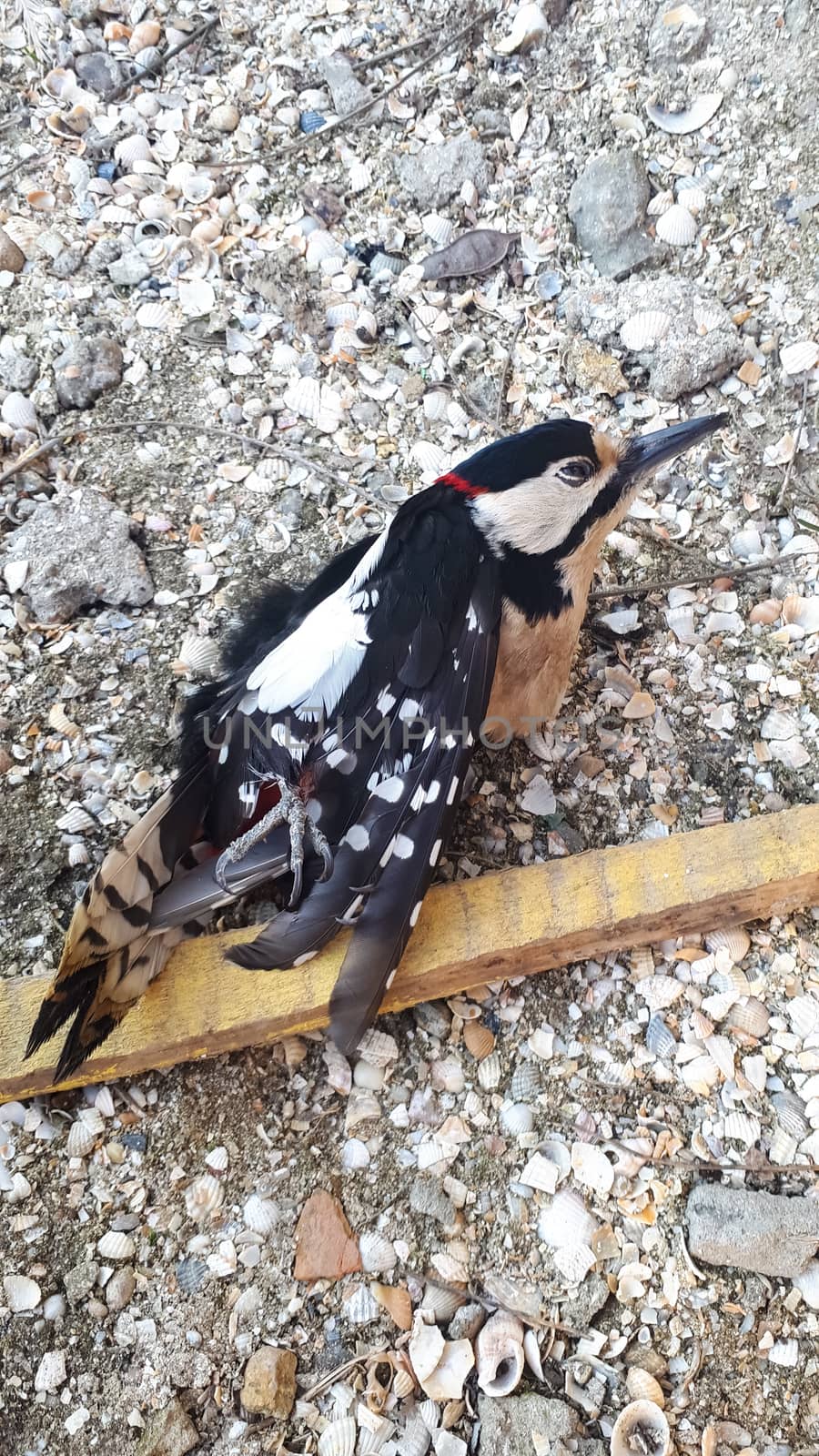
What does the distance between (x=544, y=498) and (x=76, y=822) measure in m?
1.04

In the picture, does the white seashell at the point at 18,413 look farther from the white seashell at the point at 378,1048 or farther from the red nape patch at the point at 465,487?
the white seashell at the point at 378,1048

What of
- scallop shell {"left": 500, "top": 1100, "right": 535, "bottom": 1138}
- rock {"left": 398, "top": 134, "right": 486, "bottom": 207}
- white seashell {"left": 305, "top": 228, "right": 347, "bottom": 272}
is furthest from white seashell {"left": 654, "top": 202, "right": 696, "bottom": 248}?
scallop shell {"left": 500, "top": 1100, "right": 535, "bottom": 1138}

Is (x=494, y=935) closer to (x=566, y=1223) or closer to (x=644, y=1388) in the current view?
(x=566, y=1223)

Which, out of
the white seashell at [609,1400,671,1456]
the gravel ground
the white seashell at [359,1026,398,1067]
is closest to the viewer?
the white seashell at [609,1400,671,1456]

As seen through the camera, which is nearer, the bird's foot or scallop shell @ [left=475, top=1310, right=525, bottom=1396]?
scallop shell @ [left=475, top=1310, right=525, bottom=1396]

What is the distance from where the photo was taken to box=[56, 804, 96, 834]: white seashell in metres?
1.90

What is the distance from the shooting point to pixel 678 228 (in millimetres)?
2541

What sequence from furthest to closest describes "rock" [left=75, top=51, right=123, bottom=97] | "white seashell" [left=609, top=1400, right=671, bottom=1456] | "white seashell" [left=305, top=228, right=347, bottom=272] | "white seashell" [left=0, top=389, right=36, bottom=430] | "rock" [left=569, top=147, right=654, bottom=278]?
"rock" [left=75, top=51, right=123, bottom=97] → "white seashell" [left=305, top=228, right=347, bottom=272] → "rock" [left=569, top=147, right=654, bottom=278] → "white seashell" [left=0, top=389, right=36, bottom=430] → "white seashell" [left=609, top=1400, right=671, bottom=1456]

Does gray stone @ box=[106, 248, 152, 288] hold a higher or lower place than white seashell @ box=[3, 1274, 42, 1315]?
higher

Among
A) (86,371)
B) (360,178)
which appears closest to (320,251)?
(360,178)

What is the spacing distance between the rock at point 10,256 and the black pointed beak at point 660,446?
5.92 ft

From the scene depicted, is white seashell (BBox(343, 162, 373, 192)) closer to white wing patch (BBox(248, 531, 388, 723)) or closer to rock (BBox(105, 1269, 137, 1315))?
white wing patch (BBox(248, 531, 388, 723))

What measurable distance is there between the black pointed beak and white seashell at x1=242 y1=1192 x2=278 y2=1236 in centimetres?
138

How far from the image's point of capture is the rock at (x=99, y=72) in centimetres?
301
